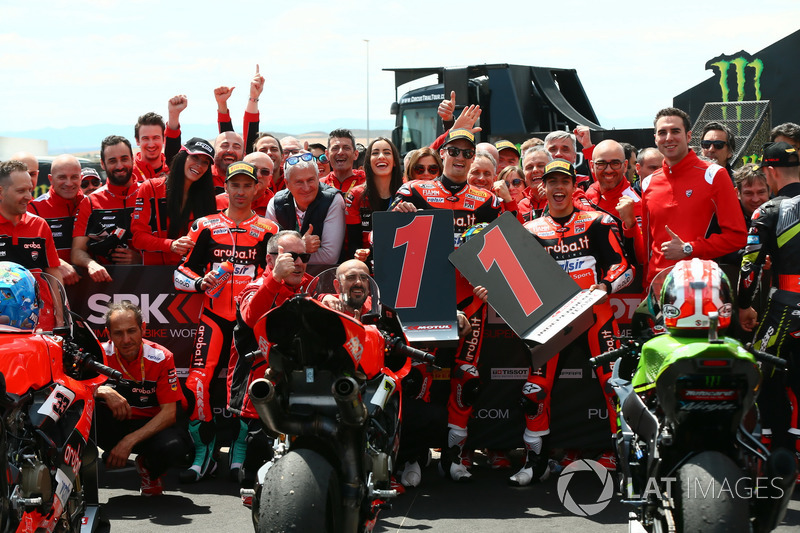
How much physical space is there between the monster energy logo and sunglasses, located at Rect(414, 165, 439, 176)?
898 cm

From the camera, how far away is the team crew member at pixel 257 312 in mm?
5219

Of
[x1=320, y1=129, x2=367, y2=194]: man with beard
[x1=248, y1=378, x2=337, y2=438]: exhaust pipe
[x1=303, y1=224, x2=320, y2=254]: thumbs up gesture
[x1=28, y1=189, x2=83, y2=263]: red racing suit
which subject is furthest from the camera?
[x1=320, y1=129, x2=367, y2=194]: man with beard

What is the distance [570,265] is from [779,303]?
1.40m

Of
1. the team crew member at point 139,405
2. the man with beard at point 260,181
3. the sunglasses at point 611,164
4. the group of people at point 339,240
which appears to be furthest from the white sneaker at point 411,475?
the sunglasses at point 611,164

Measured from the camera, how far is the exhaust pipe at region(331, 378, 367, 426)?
13.2 feet

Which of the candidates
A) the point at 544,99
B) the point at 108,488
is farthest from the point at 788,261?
the point at 544,99

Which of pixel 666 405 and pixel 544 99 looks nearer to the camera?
pixel 666 405

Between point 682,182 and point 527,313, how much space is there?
157cm

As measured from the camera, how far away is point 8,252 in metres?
6.65

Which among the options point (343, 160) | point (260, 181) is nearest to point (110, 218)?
point (260, 181)

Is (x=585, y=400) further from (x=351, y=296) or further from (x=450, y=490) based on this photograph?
(x=351, y=296)

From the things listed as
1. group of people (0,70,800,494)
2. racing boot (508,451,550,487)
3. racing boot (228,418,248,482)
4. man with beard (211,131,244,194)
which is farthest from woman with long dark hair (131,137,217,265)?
racing boot (508,451,550,487)

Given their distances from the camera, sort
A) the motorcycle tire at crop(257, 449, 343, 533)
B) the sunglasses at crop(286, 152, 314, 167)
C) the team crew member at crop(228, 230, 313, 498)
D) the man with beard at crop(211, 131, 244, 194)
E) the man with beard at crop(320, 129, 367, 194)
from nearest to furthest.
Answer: the motorcycle tire at crop(257, 449, 343, 533) < the team crew member at crop(228, 230, 313, 498) < the sunglasses at crop(286, 152, 314, 167) < the man with beard at crop(211, 131, 244, 194) < the man with beard at crop(320, 129, 367, 194)

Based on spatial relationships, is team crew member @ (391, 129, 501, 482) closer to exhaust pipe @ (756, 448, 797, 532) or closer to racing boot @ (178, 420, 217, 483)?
racing boot @ (178, 420, 217, 483)
